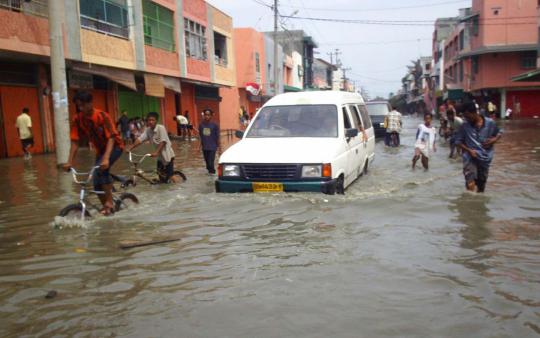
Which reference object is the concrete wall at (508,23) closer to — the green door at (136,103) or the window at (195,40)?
the window at (195,40)

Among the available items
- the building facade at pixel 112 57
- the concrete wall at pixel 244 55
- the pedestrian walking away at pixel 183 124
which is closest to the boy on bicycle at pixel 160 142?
the building facade at pixel 112 57

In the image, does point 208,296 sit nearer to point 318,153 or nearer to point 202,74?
point 318,153

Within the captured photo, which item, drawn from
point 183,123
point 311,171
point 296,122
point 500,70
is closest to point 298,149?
point 311,171

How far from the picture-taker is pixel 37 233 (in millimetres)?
6242

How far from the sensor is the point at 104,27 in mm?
→ 19906

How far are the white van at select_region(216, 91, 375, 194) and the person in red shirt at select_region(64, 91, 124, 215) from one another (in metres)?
1.66

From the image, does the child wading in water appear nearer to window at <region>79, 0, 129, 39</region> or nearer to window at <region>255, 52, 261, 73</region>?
window at <region>79, 0, 129, 39</region>

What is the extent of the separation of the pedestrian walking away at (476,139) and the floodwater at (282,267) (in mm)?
579

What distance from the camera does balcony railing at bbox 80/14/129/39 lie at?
18.5 metres

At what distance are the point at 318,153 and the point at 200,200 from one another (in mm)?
2062

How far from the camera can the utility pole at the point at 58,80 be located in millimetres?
12398

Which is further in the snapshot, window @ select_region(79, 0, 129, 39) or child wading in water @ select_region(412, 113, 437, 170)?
window @ select_region(79, 0, 129, 39)

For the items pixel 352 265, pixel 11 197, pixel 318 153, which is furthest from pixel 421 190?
pixel 11 197

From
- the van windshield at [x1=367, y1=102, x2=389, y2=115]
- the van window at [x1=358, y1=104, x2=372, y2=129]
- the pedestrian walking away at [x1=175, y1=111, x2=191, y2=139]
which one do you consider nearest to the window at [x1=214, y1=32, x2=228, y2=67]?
the pedestrian walking away at [x1=175, y1=111, x2=191, y2=139]
